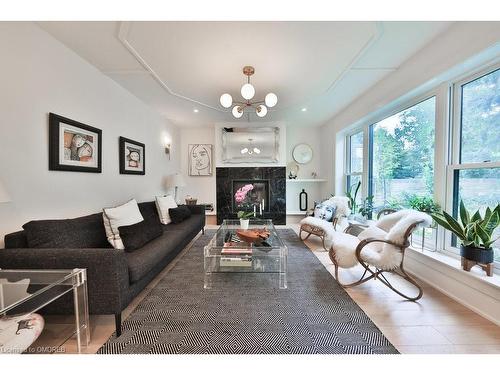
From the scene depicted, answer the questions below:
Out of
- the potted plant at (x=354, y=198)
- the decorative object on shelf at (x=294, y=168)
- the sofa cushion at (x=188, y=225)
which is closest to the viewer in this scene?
the sofa cushion at (x=188, y=225)

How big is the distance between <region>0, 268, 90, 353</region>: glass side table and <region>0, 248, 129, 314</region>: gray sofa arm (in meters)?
0.04

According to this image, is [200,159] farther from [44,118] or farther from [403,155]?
[403,155]

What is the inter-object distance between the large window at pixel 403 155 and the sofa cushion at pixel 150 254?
3.10 m

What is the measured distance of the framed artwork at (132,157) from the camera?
10.1 ft

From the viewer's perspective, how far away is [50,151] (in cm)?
195

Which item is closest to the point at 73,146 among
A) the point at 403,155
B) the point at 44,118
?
the point at 44,118

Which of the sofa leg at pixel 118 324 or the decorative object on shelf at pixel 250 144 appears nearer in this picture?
the sofa leg at pixel 118 324

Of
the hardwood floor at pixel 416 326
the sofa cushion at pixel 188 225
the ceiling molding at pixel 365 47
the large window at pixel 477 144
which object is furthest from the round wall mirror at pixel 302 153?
the hardwood floor at pixel 416 326

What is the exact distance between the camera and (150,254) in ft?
6.11

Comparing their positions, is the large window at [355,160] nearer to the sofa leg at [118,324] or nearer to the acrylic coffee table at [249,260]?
the acrylic coffee table at [249,260]

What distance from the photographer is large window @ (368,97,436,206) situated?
245 cm

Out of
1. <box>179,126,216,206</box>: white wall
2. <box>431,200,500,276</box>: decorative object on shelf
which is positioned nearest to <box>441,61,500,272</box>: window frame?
<box>431,200,500,276</box>: decorative object on shelf

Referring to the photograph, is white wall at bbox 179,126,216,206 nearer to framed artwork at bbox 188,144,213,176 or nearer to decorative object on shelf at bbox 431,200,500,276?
framed artwork at bbox 188,144,213,176
